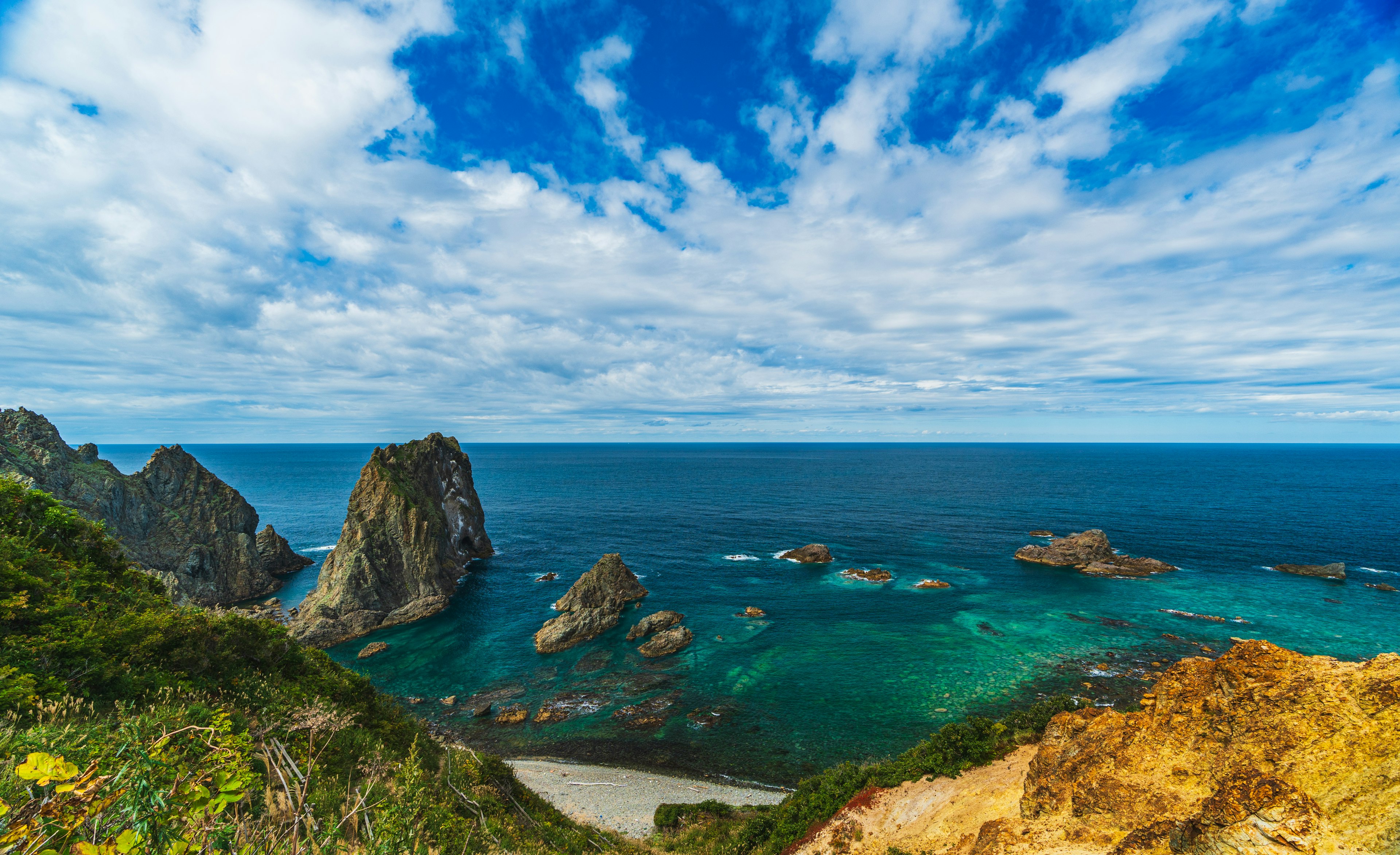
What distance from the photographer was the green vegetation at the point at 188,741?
424 centimetres

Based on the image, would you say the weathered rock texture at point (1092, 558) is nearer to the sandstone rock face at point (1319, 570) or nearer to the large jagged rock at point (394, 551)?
the sandstone rock face at point (1319, 570)

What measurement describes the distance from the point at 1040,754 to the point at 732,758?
22.1 metres

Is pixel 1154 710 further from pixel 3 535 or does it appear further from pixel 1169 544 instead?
pixel 1169 544

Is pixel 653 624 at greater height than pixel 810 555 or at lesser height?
lesser

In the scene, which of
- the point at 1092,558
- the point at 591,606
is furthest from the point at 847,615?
the point at 1092,558

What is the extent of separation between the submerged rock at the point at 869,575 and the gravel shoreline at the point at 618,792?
3769 cm

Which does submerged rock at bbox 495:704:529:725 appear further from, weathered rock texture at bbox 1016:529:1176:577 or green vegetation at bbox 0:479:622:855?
weathered rock texture at bbox 1016:529:1176:577

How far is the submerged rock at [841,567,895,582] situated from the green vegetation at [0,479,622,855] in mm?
48226

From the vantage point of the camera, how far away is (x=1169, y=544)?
7919 centimetres

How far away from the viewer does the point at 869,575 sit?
6550 centimetres

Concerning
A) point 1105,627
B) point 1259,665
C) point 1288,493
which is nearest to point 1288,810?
point 1259,665

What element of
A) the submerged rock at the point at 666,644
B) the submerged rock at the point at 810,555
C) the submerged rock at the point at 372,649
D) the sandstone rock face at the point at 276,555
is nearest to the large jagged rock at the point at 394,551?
the submerged rock at the point at 372,649

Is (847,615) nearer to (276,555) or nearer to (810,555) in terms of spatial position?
(810,555)

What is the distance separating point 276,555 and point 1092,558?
11053 cm
